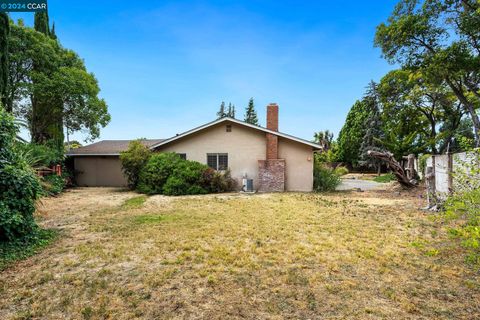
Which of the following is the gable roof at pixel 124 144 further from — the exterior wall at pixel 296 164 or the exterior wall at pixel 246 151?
the exterior wall at pixel 296 164

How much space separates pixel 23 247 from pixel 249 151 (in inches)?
418

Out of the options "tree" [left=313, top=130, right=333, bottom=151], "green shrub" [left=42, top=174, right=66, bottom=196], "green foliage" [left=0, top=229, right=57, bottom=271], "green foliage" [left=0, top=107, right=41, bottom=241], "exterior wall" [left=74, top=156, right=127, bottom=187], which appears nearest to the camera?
"green foliage" [left=0, top=229, right=57, bottom=271]

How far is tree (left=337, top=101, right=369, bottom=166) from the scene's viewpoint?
3070cm

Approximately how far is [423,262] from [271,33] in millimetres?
13391

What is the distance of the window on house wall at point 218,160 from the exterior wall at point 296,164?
3.14m

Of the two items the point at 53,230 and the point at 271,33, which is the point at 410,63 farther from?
the point at 53,230

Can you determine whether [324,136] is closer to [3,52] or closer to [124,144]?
[124,144]

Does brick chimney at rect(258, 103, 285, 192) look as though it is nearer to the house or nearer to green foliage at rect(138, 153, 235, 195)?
the house

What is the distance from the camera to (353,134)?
3108 centimetres

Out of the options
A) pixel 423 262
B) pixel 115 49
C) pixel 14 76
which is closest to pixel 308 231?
pixel 423 262

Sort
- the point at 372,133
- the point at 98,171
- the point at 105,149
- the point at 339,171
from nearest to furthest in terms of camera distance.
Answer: the point at 98,171 < the point at 105,149 < the point at 339,171 < the point at 372,133

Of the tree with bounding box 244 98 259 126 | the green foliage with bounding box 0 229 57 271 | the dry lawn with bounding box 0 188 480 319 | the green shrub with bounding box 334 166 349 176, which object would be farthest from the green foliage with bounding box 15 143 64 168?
the tree with bounding box 244 98 259 126

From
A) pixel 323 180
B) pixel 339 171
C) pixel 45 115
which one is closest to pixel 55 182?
pixel 45 115

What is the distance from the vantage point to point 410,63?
13359mm
